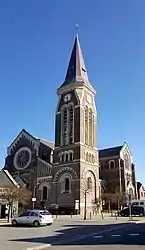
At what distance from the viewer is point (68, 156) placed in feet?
196

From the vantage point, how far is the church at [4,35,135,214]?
57.1 m

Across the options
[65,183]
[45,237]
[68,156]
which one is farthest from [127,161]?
[45,237]

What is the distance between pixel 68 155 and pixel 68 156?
20 centimetres

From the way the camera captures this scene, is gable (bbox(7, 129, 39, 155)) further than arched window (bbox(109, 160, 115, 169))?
No

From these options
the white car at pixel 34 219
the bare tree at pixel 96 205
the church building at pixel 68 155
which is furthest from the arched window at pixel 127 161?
the white car at pixel 34 219

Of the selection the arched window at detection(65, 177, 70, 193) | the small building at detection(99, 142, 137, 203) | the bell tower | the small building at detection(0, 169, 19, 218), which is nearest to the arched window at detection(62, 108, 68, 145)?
the bell tower

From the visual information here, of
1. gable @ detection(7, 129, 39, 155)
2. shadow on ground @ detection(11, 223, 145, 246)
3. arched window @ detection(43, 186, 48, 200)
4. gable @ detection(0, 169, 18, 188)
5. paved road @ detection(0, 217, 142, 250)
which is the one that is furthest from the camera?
gable @ detection(7, 129, 39, 155)

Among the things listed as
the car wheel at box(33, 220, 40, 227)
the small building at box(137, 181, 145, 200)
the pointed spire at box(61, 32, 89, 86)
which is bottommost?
the car wheel at box(33, 220, 40, 227)

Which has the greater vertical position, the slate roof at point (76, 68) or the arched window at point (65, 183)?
the slate roof at point (76, 68)

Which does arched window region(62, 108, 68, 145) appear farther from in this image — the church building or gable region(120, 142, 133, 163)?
gable region(120, 142, 133, 163)

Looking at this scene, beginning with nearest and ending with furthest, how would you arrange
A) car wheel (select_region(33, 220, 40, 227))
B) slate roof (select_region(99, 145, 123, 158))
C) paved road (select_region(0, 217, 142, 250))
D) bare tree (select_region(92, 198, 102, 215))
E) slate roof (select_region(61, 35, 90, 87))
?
1. paved road (select_region(0, 217, 142, 250))
2. car wheel (select_region(33, 220, 40, 227))
3. bare tree (select_region(92, 198, 102, 215))
4. slate roof (select_region(61, 35, 90, 87))
5. slate roof (select_region(99, 145, 123, 158))

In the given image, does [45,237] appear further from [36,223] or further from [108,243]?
[36,223]

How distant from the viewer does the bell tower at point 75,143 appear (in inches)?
2226

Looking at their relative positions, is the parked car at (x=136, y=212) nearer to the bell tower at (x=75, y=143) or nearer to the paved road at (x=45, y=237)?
the bell tower at (x=75, y=143)
